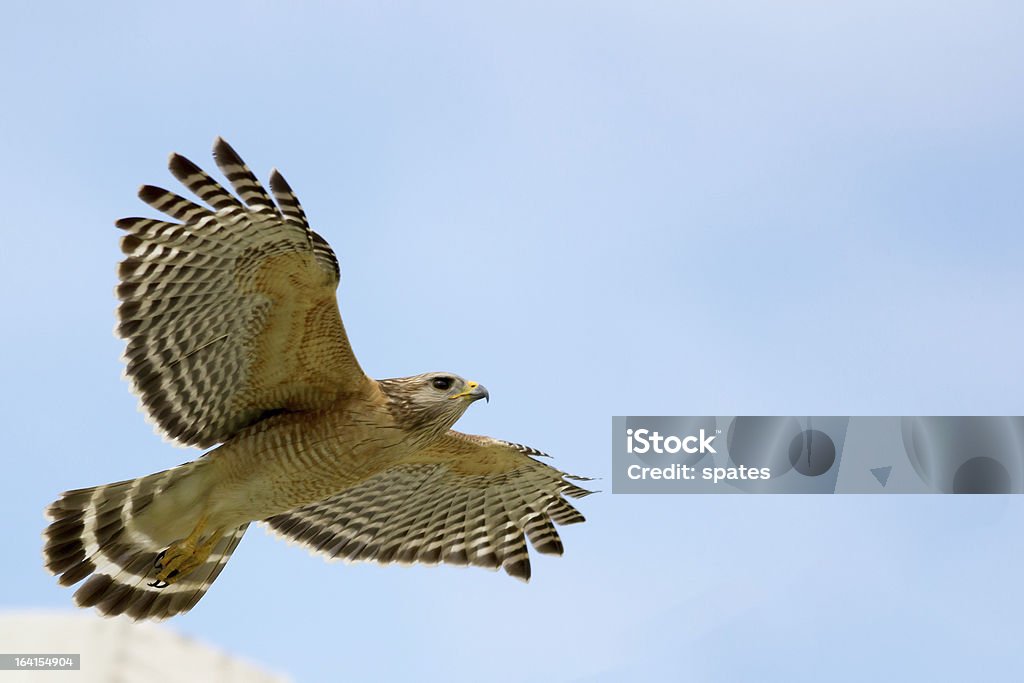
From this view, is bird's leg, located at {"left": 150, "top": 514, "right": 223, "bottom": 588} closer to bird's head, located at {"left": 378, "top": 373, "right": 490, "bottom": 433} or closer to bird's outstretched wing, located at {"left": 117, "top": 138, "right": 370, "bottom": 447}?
bird's outstretched wing, located at {"left": 117, "top": 138, "right": 370, "bottom": 447}

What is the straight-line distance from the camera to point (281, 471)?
9.46 m

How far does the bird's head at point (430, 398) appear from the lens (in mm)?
9547

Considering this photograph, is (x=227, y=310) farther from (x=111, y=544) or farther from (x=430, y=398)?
(x=111, y=544)

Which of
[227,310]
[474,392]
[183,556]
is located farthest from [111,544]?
[474,392]

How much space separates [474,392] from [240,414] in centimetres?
169

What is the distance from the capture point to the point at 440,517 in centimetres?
1104

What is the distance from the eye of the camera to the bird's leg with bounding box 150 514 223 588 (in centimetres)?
983

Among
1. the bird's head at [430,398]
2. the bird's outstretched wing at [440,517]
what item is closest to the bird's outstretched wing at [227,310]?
the bird's head at [430,398]

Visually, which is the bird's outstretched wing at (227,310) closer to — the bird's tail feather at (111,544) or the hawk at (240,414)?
the hawk at (240,414)

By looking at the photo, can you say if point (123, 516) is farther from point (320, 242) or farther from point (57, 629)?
point (57, 629)

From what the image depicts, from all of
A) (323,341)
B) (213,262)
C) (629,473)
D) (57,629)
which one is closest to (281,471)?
(323,341)

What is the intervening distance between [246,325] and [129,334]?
2.51 ft

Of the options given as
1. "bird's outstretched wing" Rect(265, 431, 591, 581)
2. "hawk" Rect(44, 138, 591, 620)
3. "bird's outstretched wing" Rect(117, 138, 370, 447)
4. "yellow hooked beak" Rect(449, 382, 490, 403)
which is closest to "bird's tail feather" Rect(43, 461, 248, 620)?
"hawk" Rect(44, 138, 591, 620)

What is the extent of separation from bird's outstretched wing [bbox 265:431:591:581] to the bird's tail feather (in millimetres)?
1220
